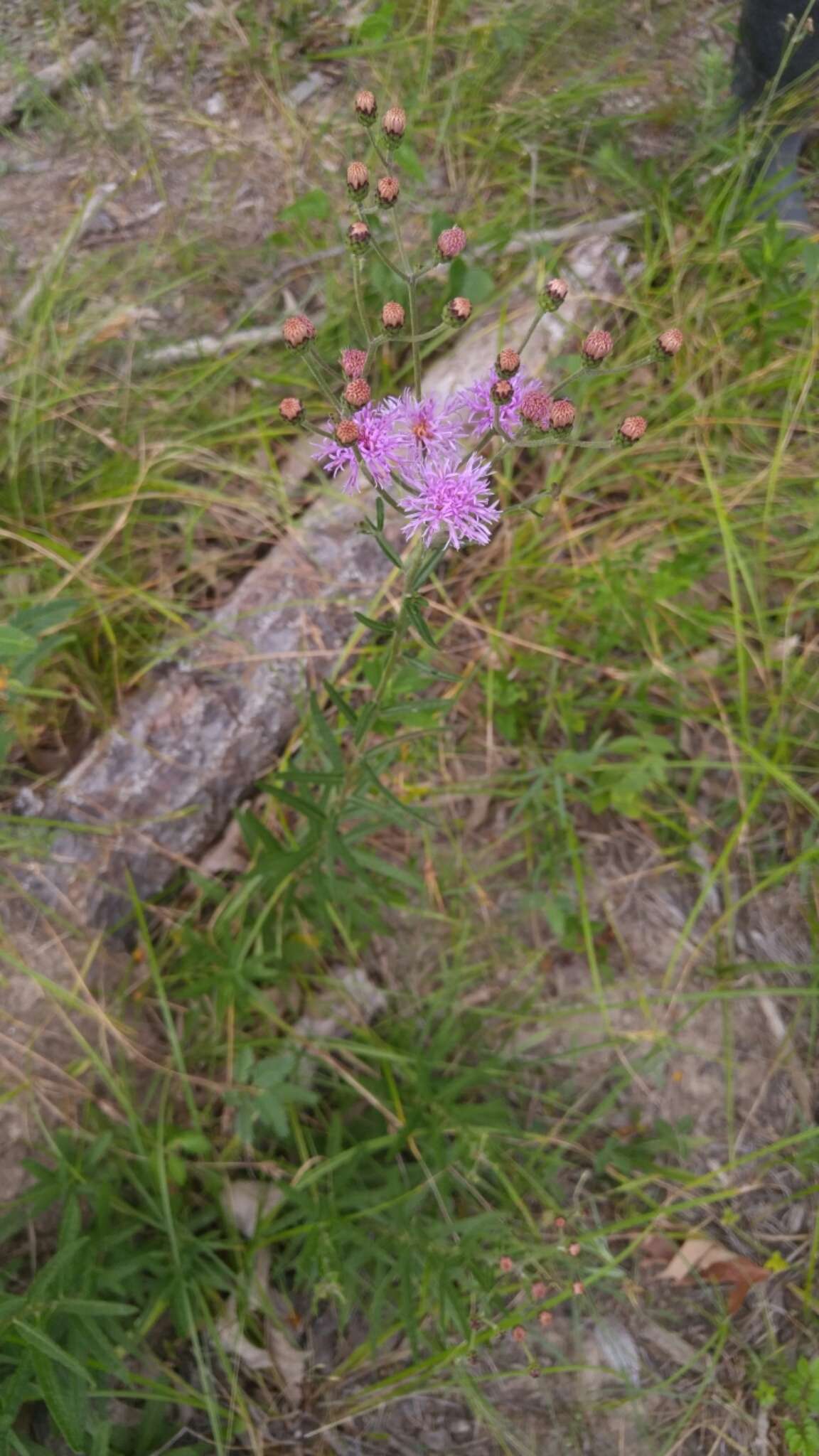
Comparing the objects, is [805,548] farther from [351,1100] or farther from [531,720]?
[351,1100]

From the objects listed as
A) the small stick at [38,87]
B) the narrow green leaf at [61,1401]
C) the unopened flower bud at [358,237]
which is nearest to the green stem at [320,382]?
the unopened flower bud at [358,237]

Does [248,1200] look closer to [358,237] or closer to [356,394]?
[356,394]

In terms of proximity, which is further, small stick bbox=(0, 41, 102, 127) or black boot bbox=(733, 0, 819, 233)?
small stick bbox=(0, 41, 102, 127)

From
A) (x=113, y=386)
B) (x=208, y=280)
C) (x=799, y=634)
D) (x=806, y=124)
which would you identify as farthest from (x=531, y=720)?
(x=806, y=124)

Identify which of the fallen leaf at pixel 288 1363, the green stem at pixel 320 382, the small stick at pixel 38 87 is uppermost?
the small stick at pixel 38 87

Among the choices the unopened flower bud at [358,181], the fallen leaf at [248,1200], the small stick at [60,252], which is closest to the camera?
the unopened flower bud at [358,181]

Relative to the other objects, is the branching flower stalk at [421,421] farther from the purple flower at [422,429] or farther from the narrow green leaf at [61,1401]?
the narrow green leaf at [61,1401]

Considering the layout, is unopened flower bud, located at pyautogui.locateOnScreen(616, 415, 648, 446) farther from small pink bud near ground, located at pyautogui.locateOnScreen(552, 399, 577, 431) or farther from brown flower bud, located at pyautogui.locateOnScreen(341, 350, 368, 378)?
brown flower bud, located at pyautogui.locateOnScreen(341, 350, 368, 378)

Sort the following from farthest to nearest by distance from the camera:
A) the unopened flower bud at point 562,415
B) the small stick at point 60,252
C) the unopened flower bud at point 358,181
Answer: the small stick at point 60,252 → the unopened flower bud at point 358,181 → the unopened flower bud at point 562,415

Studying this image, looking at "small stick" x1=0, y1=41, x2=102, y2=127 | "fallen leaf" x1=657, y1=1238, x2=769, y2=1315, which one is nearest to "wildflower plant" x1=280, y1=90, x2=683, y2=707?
"fallen leaf" x1=657, y1=1238, x2=769, y2=1315
